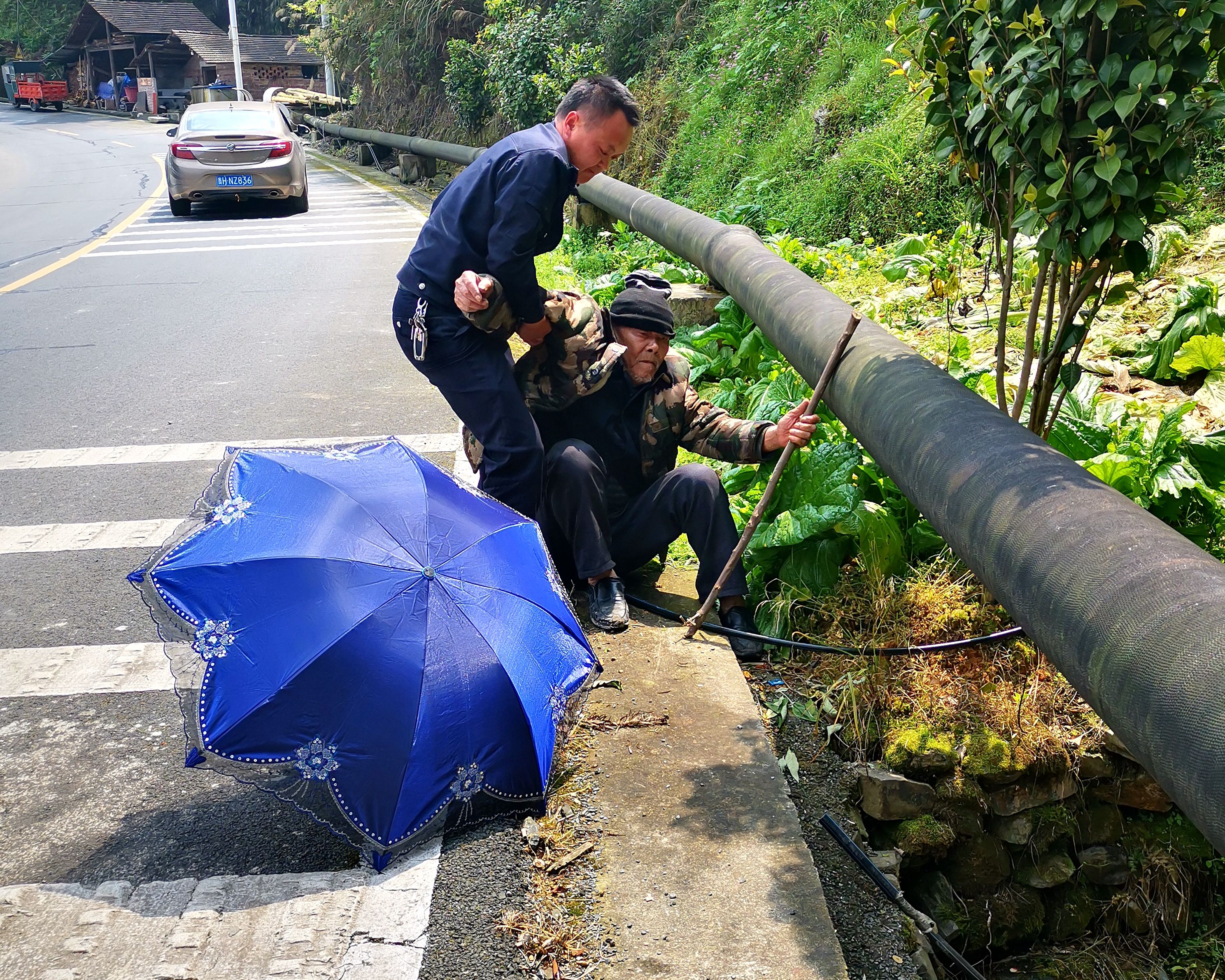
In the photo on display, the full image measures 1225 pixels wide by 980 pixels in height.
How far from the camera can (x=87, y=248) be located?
1398 centimetres

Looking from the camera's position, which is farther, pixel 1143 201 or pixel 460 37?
Result: pixel 460 37

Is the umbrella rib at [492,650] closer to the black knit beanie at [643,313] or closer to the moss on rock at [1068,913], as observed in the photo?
the black knit beanie at [643,313]

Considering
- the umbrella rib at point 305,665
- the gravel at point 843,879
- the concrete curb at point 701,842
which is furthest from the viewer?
the gravel at point 843,879

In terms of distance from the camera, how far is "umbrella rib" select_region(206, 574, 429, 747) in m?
2.61

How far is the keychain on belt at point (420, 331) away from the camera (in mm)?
3936

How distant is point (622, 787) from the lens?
2973 mm

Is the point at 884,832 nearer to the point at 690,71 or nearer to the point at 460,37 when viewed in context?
the point at 690,71

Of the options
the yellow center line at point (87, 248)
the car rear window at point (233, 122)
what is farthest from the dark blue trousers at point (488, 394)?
the car rear window at point (233, 122)

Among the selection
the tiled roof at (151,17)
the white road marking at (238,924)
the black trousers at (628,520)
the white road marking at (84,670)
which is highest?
the tiled roof at (151,17)

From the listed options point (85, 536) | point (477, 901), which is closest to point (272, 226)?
point (85, 536)

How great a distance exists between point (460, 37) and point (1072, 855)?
939 inches

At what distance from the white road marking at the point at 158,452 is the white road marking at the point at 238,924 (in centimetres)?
358

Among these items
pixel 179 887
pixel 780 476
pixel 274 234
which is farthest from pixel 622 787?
pixel 274 234

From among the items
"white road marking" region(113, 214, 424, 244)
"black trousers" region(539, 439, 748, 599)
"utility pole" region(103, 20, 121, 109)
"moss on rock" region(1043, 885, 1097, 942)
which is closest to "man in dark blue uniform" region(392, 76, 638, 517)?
"black trousers" region(539, 439, 748, 599)
